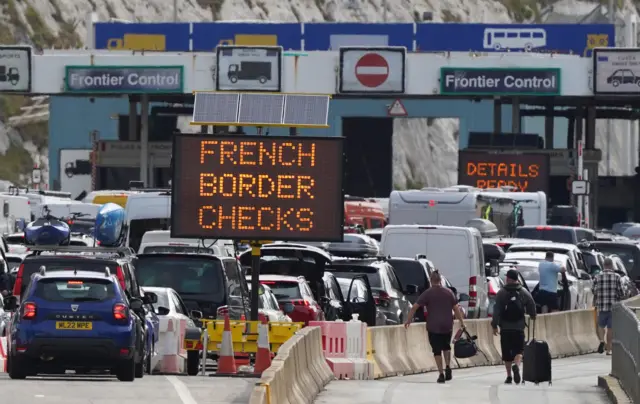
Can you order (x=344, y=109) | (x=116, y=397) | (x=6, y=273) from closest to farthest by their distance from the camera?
(x=116, y=397) → (x=6, y=273) → (x=344, y=109)

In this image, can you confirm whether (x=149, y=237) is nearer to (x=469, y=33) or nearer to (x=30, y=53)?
(x=30, y=53)

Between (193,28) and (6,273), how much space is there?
55474 mm

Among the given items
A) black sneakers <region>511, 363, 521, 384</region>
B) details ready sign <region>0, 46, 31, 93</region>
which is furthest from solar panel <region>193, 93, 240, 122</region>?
details ready sign <region>0, 46, 31, 93</region>

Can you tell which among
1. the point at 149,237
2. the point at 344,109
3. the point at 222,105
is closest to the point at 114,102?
the point at 344,109

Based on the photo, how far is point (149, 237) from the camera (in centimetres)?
3259

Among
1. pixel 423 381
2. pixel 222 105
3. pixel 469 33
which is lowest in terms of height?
pixel 423 381

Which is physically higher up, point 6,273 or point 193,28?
point 193,28

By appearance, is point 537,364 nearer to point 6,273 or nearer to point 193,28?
point 6,273

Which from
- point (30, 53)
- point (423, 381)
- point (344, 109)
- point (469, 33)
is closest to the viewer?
point (423, 381)

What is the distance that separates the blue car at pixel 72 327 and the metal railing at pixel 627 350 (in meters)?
5.20

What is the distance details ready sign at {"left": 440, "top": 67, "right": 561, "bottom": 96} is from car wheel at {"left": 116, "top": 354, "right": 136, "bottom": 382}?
4144 centimetres

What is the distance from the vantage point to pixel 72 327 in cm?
2031

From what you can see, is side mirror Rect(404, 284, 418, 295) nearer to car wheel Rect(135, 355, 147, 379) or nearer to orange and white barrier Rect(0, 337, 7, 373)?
orange and white barrier Rect(0, 337, 7, 373)

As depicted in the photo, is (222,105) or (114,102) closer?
(222,105)
